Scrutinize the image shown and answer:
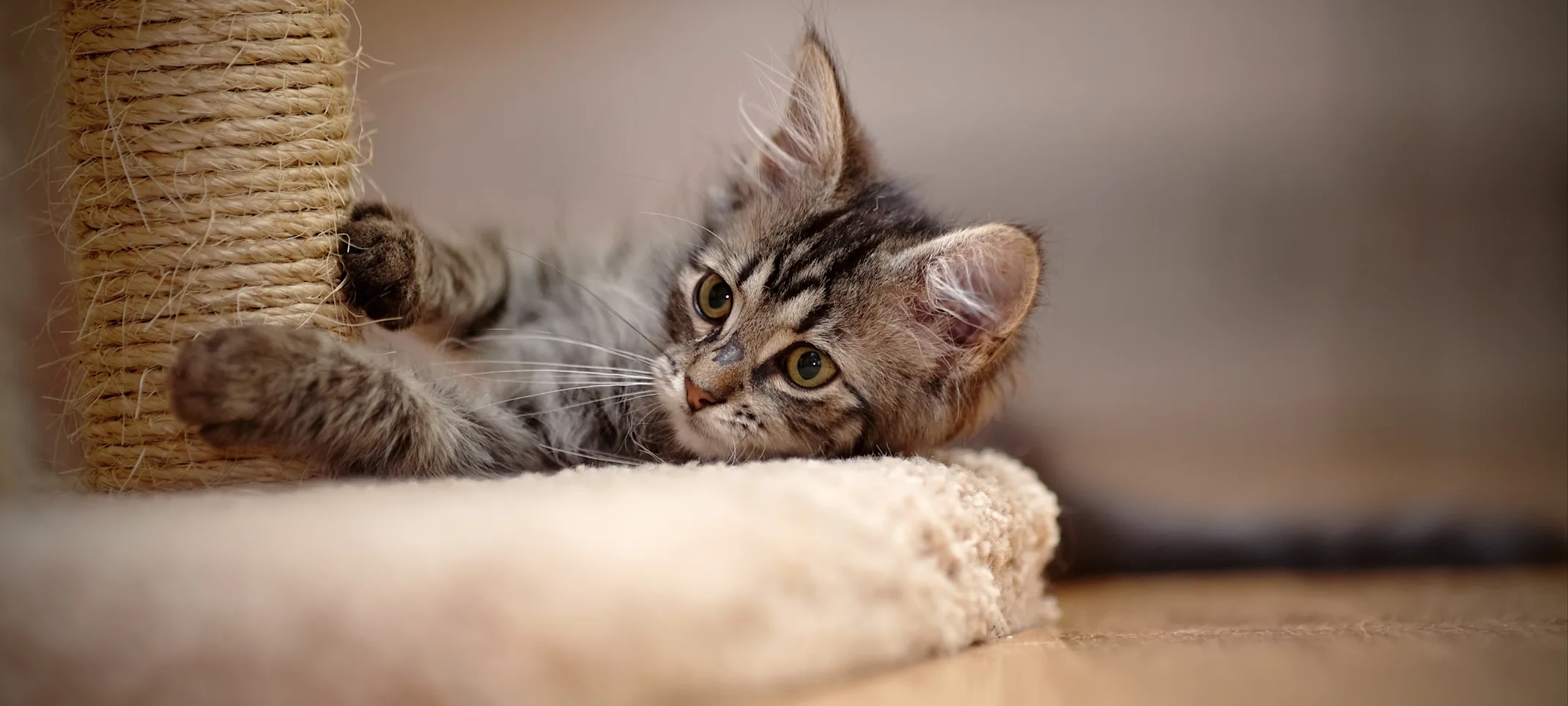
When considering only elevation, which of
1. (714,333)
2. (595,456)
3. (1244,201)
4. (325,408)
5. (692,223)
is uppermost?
(1244,201)

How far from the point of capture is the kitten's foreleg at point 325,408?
851 mm

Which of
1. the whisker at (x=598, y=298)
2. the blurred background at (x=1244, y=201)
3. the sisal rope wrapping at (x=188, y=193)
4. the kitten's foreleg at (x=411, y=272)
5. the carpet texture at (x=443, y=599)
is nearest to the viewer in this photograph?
the carpet texture at (x=443, y=599)

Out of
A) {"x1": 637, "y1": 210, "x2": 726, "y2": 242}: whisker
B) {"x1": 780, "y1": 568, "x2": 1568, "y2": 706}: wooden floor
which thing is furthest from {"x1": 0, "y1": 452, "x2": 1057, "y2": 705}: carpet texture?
{"x1": 637, "y1": 210, "x2": 726, "y2": 242}: whisker

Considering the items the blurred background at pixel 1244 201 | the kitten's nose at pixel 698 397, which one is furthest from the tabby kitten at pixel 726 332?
the blurred background at pixel 1244 201

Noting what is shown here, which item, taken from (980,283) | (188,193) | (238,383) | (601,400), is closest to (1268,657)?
(980,283)

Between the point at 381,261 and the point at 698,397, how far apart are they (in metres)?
0.45

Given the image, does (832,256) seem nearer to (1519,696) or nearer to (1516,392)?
(1519,696)

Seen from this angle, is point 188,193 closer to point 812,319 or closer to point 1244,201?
point 812,319

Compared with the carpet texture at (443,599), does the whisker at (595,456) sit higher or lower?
lower

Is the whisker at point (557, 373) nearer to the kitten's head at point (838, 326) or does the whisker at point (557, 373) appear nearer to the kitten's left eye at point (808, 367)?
the kitten's head at point (838, 326)

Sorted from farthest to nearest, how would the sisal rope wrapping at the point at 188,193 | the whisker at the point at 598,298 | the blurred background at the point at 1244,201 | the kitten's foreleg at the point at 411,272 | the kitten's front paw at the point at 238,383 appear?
the blurred background at the point at 1244,201 → the whisker at the point at 598,298 → the kitten's foreleg at the point at 411,272 → the sisal rope wrapping at the point at 188,193 → the kitten's front paw at the point at 238,383

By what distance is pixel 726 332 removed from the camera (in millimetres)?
1202

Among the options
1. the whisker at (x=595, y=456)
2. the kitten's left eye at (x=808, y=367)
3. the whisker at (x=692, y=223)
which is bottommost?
the whisker at (x=595, y=456)

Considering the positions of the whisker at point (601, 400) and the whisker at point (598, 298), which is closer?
the whisker at point (601, 400)
